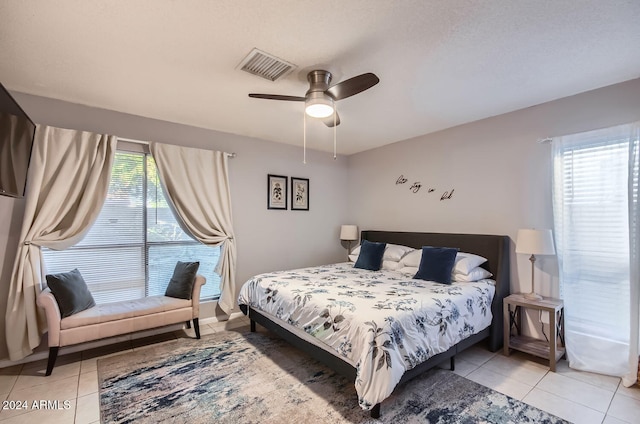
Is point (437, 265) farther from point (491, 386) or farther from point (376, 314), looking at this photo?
point (376, 314)

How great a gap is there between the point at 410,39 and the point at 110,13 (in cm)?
189

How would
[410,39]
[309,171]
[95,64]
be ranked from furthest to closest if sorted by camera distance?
[309,171]
[95,64]
[410,39]

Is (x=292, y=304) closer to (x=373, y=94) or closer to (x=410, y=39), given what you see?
(x=373, y=94)

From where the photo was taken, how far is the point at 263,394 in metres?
2.36

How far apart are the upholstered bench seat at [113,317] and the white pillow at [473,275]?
2.92m

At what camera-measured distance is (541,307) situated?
2787mm

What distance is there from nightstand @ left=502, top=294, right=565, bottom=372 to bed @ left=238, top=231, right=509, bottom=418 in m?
0.11

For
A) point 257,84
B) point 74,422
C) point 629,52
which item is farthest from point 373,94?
point 74,422

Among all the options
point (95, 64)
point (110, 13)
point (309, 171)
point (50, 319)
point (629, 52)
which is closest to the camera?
point (110, 13)

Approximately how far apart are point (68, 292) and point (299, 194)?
3.10 metres

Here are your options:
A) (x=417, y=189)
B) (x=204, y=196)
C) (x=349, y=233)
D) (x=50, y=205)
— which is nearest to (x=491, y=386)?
(x=417, y=189)

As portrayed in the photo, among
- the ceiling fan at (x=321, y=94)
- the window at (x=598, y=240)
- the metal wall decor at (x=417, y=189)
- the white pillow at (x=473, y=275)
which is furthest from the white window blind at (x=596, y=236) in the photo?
the ceiling fan at (x=321, y=94)

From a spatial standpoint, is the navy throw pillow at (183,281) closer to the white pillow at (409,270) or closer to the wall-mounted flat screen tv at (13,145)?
the wall-mounted flat screen tv at (13,145)

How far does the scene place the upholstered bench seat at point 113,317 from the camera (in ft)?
8.56
